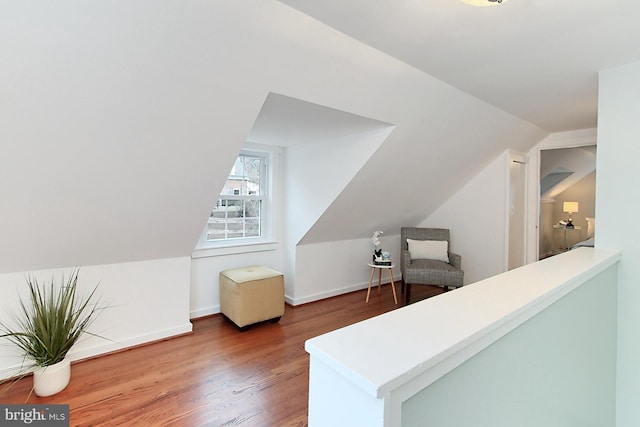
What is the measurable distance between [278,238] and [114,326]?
5.99 ft

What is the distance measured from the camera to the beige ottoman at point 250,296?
9.16 ft

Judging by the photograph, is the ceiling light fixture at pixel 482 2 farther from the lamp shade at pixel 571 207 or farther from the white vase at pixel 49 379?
the lamp shade at pixel 571 207

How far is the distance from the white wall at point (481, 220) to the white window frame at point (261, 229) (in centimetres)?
252

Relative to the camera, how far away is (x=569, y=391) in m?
1.34

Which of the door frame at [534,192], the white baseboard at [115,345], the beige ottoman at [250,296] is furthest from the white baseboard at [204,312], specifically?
the door frame at [534,192]

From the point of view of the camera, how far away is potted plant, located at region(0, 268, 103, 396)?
1874 mm

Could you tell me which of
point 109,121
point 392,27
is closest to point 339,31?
point 392,27

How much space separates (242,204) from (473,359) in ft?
10.1

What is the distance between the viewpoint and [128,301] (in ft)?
8.20

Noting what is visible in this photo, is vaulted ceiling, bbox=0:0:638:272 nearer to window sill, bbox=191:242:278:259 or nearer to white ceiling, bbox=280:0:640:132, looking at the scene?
white ceiling, bbox=280:0:640:132

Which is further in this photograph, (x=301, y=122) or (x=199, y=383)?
(x=301, y=122)

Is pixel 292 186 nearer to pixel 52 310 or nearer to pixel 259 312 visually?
pixel 259 312

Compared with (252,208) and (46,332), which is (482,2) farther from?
(46,332)

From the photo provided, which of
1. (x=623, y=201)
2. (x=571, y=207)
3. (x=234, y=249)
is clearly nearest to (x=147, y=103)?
(x=234, y=249)
